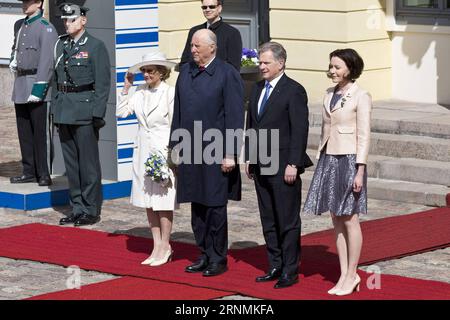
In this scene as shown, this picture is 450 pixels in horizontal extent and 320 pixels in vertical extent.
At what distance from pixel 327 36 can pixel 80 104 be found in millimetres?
4213

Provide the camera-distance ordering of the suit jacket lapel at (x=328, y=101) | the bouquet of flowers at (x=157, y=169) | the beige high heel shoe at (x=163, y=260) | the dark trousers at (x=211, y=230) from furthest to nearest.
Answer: the beige high heel shoe at (x=163, y=260) < the bouquet of flowers at (x=157, y=169) < the dark trousers at (x=211, y=230) < the suit jacket lapel at (x=328, y=101)

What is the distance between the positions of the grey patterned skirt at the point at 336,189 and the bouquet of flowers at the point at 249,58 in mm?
7190

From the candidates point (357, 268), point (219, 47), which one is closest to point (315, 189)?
point (357, 268)

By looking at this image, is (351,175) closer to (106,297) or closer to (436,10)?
(106,297)

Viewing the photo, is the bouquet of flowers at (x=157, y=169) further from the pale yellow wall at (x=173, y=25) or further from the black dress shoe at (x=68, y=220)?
the pale yellow wall at (x=173, y=25)

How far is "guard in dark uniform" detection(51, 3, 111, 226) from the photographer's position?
12203 millimetres

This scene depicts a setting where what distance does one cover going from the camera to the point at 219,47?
12.0 meters

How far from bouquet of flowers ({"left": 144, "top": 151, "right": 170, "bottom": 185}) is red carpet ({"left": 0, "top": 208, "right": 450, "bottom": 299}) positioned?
0.68m

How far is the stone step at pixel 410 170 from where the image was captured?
13.1m

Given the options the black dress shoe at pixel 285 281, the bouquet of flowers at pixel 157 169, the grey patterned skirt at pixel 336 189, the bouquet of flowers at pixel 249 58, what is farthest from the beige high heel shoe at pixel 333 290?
the bouquet of flowers at pixel 249 58

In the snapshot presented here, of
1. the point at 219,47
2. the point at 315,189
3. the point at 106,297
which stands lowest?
the point at 106,297

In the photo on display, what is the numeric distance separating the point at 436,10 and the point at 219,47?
4189 mm

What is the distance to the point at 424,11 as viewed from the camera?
50.8 feet

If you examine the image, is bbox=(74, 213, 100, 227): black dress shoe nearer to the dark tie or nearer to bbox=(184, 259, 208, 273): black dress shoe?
bbox=(184, 259, 208, 273): black dress shoe
